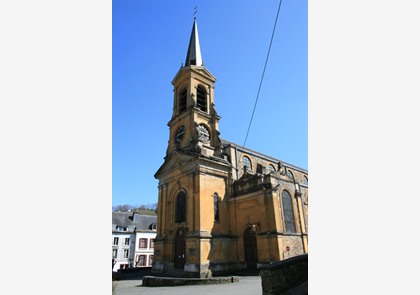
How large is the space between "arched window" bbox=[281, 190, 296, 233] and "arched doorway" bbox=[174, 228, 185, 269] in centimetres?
806

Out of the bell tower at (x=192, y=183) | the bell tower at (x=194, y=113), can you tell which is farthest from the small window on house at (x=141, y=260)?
the bell tower at (x=194, y=113)

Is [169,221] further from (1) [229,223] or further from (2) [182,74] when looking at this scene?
(2) [182,74]

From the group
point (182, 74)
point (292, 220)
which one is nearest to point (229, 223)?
point (292, 220)

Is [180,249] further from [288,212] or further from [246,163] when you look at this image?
[246,163]

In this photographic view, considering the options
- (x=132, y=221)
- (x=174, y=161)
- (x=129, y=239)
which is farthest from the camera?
(x=132, y=221)

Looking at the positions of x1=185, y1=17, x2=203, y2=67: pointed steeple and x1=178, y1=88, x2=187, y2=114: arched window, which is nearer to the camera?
x1=178, y1=88, x2=187, y2=114: arched window

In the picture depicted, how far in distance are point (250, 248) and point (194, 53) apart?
22.0m

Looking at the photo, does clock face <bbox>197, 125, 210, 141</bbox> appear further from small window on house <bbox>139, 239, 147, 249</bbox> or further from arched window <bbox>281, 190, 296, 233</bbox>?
small window on house <bbox>139, 239, 147, 249</bbox>

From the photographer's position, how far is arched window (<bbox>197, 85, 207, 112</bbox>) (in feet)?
86.5

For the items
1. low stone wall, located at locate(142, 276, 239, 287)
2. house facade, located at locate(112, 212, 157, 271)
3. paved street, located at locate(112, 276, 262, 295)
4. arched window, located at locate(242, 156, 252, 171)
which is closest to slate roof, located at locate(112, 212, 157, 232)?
house facade, located at locate(112, 212, 157, 271)

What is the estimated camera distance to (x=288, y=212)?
65.0 ft

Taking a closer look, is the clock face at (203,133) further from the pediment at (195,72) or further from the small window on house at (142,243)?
the small window on house at (142,243)

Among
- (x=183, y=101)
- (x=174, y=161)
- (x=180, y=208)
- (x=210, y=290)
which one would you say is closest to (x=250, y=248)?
(x=180, y=208)

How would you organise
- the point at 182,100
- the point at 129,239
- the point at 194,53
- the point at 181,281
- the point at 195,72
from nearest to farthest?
the point at 181,281 < the point at 195,72 < the point at 182,100 < the point at 194,53 < the point at 129,239
